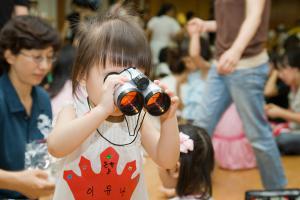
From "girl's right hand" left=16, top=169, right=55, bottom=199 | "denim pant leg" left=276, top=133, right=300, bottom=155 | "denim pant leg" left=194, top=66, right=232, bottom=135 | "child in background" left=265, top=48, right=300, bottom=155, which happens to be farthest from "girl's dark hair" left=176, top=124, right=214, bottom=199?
"denim pant leg" left=276, top=133, right=300, bottom=155

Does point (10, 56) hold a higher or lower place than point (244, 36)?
lower

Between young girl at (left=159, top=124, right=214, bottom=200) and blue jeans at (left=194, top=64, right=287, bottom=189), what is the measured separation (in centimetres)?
35

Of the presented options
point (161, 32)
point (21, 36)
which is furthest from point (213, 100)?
point (161, 32)

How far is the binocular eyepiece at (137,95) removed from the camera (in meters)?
0.97

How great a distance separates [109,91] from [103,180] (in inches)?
11.6

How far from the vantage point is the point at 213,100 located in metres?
2.43

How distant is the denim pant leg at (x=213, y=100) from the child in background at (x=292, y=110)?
49.2 inches

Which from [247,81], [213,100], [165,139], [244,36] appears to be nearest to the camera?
[165,139]

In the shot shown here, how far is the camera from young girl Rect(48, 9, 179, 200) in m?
1.12

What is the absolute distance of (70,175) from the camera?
1.21m

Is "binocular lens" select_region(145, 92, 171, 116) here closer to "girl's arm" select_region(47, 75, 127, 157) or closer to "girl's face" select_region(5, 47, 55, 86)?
"girl's arm" select_region(47, 75, 127, 157)

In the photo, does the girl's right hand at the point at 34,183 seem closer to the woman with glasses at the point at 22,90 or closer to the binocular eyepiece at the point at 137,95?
the woman with glasses at the point at 22,90

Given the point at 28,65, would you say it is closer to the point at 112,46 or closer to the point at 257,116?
the point at 112,46

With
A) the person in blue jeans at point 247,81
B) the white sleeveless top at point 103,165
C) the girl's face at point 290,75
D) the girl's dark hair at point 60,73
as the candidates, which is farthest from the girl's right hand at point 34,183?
the girl's face at point 290,75
